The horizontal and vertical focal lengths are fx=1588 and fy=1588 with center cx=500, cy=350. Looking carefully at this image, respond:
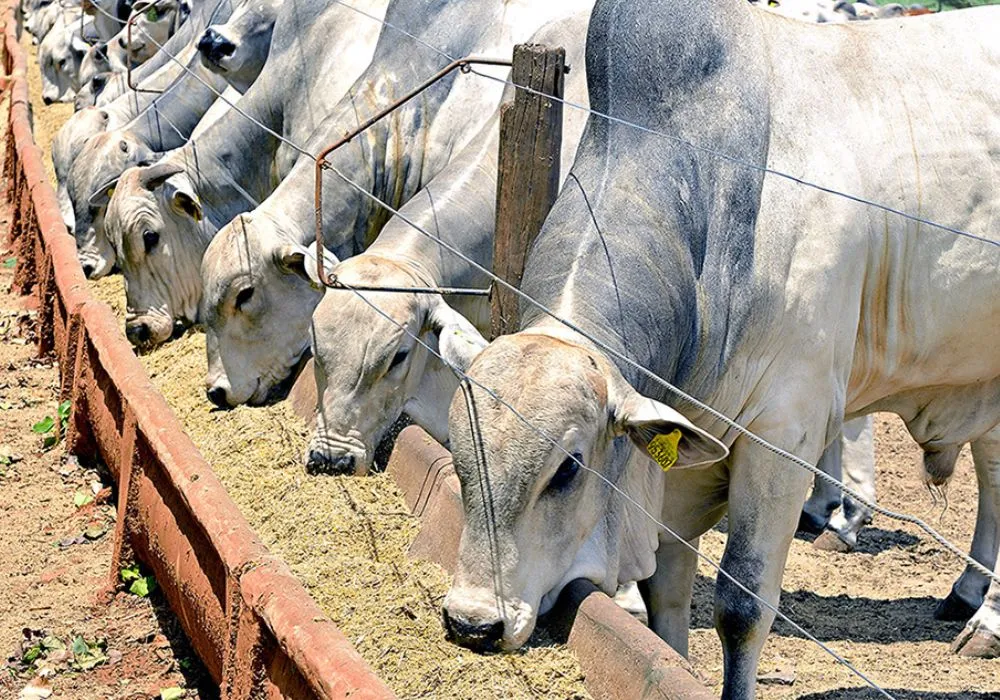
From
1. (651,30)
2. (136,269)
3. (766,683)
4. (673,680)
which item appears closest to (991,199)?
(651,30)

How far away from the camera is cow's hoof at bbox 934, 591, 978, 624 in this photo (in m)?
6.22

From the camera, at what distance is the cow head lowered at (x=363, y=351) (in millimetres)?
5754

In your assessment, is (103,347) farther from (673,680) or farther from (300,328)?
(673,680)

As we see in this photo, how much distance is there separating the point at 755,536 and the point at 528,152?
1419 millimetres

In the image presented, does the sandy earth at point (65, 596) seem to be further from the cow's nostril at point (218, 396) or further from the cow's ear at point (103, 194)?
the cow's ear at point (103, 194)

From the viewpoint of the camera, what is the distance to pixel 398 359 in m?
5.84

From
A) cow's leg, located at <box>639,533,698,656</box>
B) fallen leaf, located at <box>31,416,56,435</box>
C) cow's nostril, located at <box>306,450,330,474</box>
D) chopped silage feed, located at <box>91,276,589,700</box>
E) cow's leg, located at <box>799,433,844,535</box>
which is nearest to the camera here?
chopped silage feed, located at <box>91,276,589,700</box>

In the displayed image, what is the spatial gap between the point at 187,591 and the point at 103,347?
1821mm

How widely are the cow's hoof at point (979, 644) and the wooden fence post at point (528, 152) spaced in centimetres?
223

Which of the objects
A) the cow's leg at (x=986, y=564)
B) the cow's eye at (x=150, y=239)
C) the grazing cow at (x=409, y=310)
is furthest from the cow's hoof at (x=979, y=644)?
the cow's eye at (x=150, y=239)

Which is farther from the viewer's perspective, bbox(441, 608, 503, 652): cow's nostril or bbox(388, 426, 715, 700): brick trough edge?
bbox(441, 608, 503, 652): cow's nostril

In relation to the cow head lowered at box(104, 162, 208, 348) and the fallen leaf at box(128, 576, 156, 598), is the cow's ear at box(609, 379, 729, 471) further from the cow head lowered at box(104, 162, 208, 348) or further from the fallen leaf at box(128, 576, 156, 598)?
the cow head lowered at box(104, 162, 208, 348)

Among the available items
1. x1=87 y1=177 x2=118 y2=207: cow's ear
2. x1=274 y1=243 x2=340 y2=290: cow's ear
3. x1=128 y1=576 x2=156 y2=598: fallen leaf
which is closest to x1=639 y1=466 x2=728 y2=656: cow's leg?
x1=128 y1=576 x2=156 y2=598: fallen leaf

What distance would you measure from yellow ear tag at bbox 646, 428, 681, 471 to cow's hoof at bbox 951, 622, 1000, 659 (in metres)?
2.36
